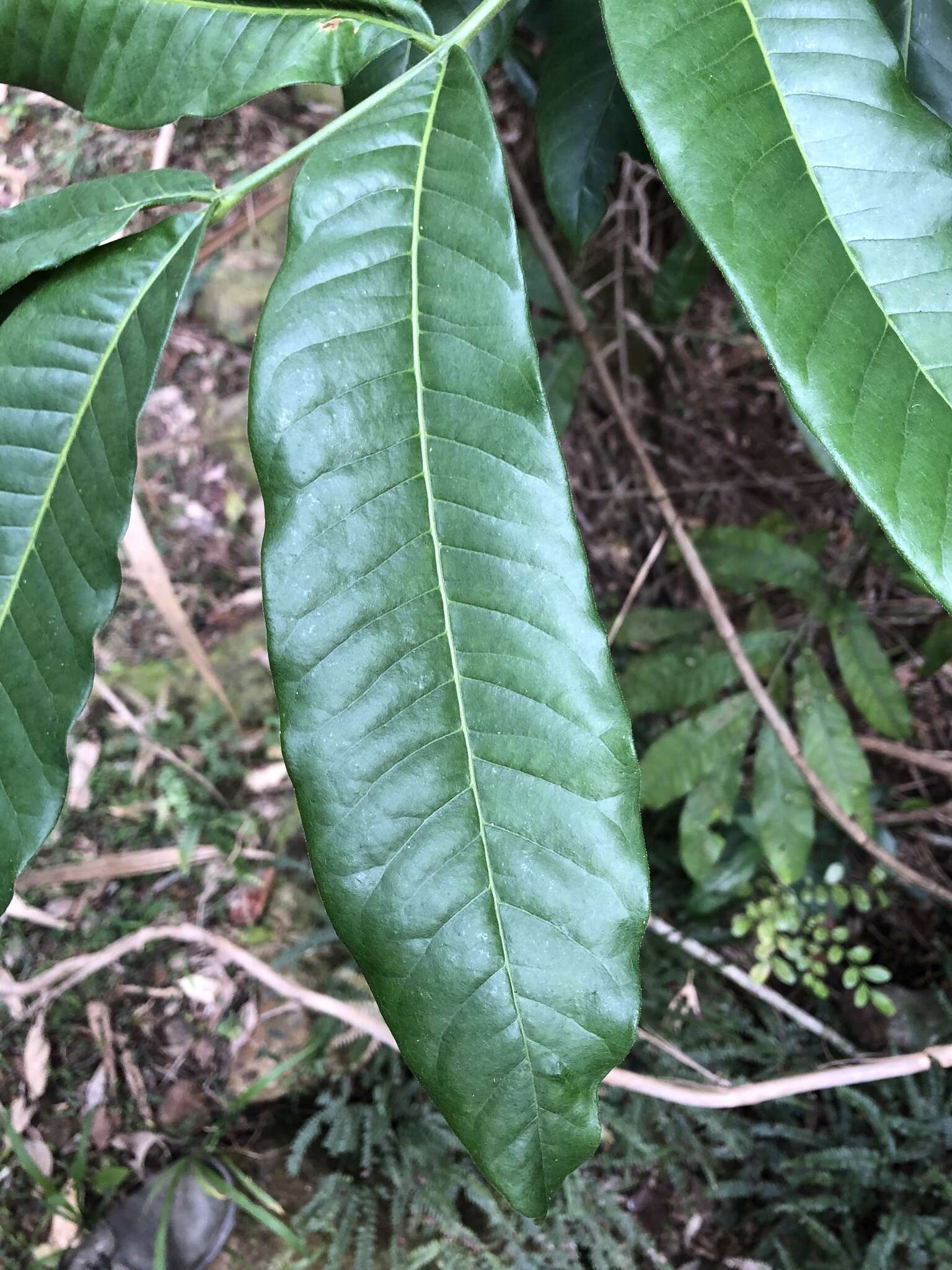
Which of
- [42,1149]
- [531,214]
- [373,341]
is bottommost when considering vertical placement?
[42,1149]

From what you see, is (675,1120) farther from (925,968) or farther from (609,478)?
A: (609,478)

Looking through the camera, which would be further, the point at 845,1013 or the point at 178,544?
the point at 178,544

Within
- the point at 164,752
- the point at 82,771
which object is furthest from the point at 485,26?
the point at 82,771

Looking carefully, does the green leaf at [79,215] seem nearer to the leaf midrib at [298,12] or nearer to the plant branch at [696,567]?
the leaf midrib at [298,12]

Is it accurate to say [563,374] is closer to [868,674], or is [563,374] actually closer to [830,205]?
[868,674]

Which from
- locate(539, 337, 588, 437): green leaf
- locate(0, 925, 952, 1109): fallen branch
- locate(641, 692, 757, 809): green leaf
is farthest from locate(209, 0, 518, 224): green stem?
locate(641, 692, 757, 809): green leaf

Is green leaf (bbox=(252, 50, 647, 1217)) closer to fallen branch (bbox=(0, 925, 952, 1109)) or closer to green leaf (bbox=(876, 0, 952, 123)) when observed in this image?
fallen branch (bbox=(0, 925, 952, 1109))

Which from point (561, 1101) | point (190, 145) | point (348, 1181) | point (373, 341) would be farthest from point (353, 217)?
point (190, 145)
